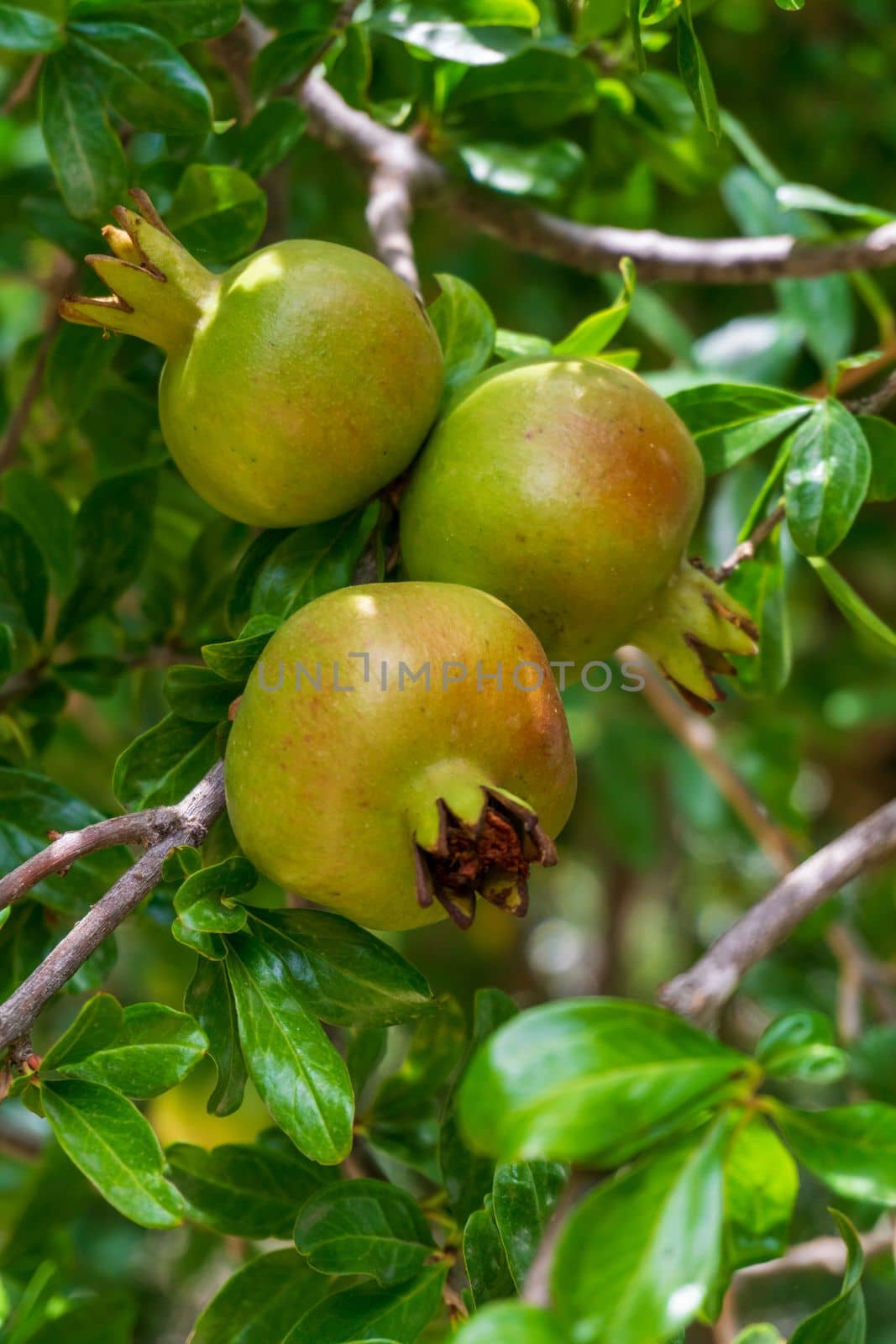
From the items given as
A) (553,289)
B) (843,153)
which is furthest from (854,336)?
(553,289)

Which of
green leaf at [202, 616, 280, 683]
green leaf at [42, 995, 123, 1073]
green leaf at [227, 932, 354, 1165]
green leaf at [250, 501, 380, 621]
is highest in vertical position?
green leaf at [202, 616, 280, 683]

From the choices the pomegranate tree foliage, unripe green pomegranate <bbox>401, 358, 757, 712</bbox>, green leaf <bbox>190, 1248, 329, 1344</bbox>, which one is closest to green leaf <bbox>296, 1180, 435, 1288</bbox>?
the pomegranate tree foliage

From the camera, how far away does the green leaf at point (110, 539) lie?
120 centimetres

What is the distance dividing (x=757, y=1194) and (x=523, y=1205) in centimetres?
26

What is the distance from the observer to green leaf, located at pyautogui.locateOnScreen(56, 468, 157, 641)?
120 cm

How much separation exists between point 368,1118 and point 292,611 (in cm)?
52

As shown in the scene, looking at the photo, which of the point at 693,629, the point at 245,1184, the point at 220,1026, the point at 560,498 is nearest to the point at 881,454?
the point at 693,629

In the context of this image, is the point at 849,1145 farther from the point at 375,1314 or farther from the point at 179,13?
the point at 179,13

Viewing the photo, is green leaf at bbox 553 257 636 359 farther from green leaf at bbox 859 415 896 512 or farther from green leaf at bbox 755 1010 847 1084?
green leaf at bbox 755 1010 847 1084

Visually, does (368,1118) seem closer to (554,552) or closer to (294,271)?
(554,552)

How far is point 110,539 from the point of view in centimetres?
122

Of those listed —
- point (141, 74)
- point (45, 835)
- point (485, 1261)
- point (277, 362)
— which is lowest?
point (485, 1261)

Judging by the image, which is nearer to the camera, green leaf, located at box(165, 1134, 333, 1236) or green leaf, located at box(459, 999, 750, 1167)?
green leaf, located at box(459, 999, 750, 1167)

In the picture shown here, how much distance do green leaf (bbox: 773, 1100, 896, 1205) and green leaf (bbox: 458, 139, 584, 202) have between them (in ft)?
3.38
